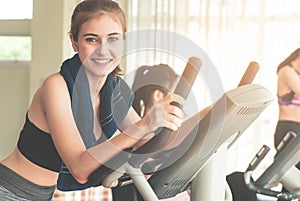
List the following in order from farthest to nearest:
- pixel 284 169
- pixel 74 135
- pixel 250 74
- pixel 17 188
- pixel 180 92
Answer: pixel 284 169
pixel 17 188
pixel 250 74
pixel 74 135
pixel 180 92

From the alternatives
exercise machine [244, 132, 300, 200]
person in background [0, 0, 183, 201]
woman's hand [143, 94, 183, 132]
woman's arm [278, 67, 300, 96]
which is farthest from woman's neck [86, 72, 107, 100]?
woman's arm [278, 67, 300, 96]

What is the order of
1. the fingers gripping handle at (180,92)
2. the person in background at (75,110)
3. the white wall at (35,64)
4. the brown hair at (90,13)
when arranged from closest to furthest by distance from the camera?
1. the fingers gripping handle at (180,92)
2. the person in background at (75,110)
3. the brown hair at (90,13)
4. the white wall at (35,64)

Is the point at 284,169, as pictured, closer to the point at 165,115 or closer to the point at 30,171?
the point at 30,171

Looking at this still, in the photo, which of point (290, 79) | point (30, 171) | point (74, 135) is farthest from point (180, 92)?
point (290, 79)

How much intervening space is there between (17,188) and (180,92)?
68cm

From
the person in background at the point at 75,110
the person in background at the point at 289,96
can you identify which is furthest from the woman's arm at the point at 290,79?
the person in background at the point at 75,110

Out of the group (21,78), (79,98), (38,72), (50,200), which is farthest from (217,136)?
(21,78)

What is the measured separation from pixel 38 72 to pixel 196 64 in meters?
3.81

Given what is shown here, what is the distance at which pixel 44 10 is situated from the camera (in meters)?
4.52

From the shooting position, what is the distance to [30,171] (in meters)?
1.39

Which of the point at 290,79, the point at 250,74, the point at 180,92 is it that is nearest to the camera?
the point at 180,92

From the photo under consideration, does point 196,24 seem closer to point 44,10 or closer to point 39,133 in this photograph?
point 44,10

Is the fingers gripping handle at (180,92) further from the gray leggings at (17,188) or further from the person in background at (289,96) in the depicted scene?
the person in background at (289,96)

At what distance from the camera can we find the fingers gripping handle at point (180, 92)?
0.89 meters
